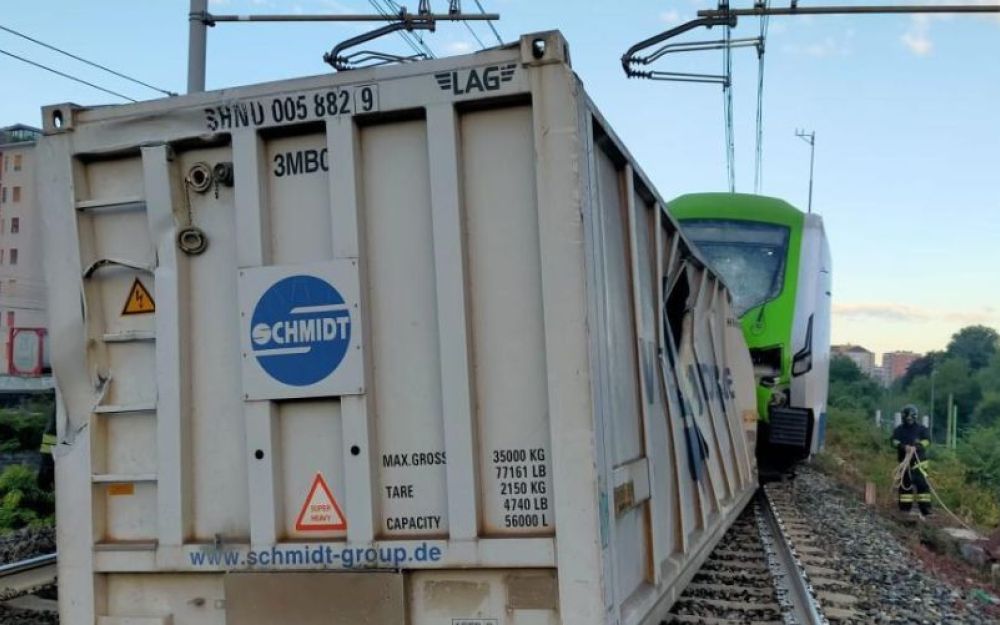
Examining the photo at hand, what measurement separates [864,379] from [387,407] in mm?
119274

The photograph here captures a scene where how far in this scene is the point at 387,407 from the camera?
11.3ft

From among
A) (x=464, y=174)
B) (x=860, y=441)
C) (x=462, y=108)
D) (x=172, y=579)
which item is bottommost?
(x=860, y=441)

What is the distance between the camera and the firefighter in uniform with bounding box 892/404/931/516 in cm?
1341

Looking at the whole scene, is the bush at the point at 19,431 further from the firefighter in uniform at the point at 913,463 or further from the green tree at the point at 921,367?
the green tree at the point at 921,367

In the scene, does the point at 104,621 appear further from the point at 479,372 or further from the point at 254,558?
the point at 479,372

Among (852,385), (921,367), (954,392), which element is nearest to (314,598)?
(852,385)

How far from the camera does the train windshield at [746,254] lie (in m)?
12.8

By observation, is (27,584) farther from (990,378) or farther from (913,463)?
(990,378)

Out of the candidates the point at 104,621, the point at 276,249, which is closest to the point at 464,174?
the point at 276,249

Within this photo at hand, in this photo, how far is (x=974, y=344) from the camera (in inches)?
5763

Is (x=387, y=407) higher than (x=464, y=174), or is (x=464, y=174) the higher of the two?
(x=464, y=174)

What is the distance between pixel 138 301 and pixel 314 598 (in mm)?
1401

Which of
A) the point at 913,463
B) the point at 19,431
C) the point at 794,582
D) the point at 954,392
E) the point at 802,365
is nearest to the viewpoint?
the point at 794,582

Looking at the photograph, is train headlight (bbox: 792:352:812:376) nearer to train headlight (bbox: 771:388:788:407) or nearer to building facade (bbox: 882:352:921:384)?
train headlight (bbox: 771:388:788:407)
